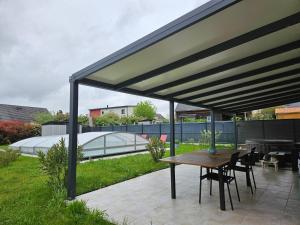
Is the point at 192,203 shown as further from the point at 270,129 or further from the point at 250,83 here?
the point at 270,129

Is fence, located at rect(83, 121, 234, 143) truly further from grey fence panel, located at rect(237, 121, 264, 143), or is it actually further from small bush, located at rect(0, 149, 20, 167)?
small bush, located at rect(0, 149, 20, 167)

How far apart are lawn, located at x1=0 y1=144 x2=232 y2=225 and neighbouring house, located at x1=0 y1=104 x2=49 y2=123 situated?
22.7 meters

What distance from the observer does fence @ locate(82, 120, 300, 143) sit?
1113 cm

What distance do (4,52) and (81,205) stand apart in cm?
1104

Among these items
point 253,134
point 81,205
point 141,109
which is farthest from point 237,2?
point 141,109

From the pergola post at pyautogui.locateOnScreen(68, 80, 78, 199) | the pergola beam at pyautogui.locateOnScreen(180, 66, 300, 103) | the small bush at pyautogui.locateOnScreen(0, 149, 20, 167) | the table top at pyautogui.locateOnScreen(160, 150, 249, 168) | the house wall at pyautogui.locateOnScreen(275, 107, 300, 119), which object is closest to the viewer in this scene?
the table top at pyautogui.locateOnScreen(160, 150, 249, 168)

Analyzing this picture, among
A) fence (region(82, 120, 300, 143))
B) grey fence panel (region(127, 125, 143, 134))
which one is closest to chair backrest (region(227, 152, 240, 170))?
fence (region(82, 120, 300, 143))

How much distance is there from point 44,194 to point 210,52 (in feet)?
14.4

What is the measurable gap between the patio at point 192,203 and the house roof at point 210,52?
2266 mm

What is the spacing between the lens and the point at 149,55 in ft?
11.0

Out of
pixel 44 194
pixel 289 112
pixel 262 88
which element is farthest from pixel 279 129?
pixel 44 194

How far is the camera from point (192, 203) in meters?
4.03

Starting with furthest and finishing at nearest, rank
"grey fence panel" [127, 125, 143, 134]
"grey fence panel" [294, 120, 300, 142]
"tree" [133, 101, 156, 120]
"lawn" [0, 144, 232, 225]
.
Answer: "tree" [133, 101, 156, 120], "grey fence panel" [127, 125, 143, 134], "grey fence panel" [294, 120, 300, 142], "lawn" [0, 144, 232, 225]

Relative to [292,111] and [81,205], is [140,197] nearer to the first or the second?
[81,205]
